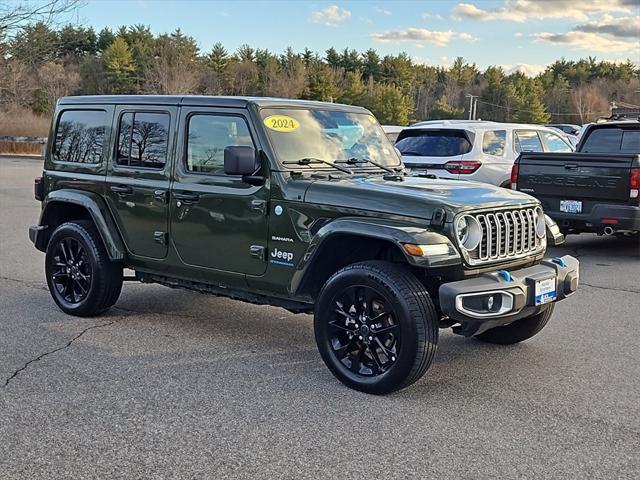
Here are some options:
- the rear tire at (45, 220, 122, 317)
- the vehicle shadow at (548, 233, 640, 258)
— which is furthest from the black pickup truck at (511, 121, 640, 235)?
the rear tire at (45, 220, 122, 317)

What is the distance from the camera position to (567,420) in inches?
170

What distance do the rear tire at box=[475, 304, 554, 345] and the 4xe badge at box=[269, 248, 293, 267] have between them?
1729 millimetres

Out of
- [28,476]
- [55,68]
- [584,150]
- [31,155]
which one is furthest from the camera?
[55,68]

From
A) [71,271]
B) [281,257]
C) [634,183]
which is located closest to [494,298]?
[281,257]

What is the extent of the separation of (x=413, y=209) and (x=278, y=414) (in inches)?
60.2

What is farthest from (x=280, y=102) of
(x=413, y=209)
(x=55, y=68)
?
(x=55, y=68)

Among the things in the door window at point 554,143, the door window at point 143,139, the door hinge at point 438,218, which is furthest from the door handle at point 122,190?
the door window at point 554,143

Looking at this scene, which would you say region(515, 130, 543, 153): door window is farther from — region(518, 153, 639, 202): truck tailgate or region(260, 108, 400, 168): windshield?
region(260, 108, 400, 168): windshield

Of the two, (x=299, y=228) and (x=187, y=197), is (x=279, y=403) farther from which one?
(x=187, y=197)

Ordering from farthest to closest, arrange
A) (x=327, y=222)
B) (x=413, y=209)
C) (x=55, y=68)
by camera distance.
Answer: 1. (x=55, y=68)
2. (x=327, y=222)
3. (x=413, y=209)

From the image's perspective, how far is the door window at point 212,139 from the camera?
5.58 meters

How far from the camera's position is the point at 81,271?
6.61m

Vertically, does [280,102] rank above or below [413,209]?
above

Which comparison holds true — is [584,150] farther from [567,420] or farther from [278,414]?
[278,414]
